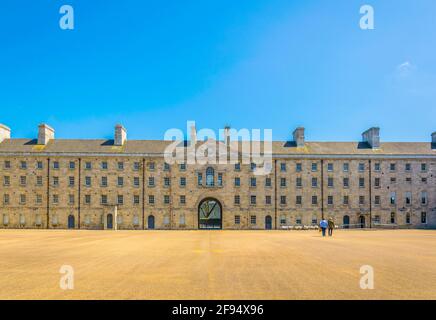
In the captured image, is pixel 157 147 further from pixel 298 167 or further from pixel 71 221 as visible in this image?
pixel 298 167

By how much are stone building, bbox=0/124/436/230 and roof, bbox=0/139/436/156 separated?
286 millimetres

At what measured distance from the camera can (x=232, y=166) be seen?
171 feet

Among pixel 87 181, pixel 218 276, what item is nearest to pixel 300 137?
pixel 87 181

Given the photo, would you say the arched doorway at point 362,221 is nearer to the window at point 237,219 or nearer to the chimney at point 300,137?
the chimney at point 300,137

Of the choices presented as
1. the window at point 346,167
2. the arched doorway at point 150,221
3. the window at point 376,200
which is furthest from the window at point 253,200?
the window at point 376,200

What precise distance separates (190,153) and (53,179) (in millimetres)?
21247

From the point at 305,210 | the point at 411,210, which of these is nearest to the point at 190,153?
the point at 305,210

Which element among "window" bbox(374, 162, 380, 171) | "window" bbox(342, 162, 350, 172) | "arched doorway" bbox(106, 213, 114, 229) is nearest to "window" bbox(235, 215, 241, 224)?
"window" bbox(342, 162, 350, 172)

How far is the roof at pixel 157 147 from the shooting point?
5212 centimetres

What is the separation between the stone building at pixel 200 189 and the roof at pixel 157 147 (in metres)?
0.29

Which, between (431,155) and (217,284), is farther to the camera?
(431,155)

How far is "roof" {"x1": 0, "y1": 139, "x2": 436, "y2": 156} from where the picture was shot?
Result: 171ft
